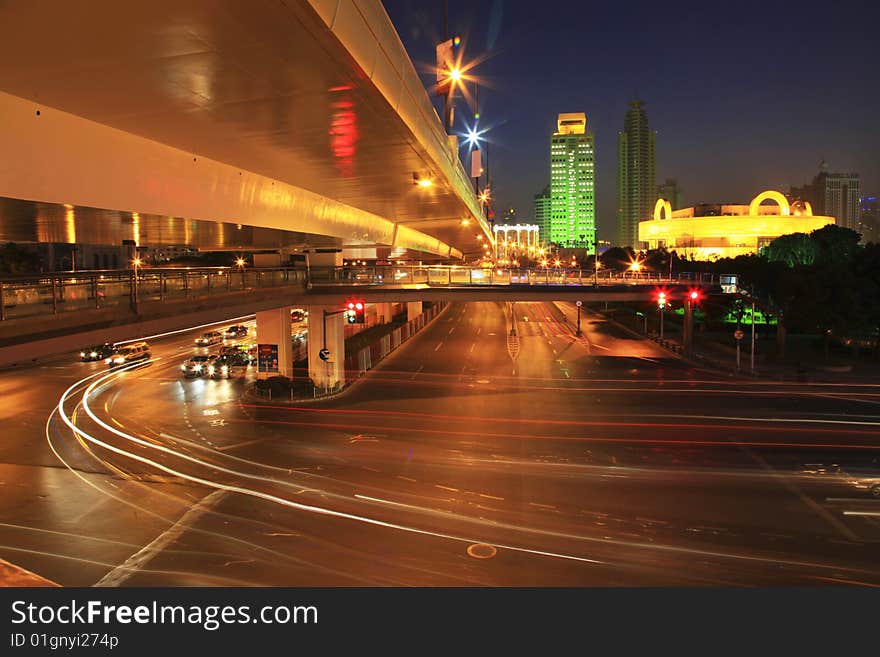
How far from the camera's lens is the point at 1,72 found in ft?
25.4

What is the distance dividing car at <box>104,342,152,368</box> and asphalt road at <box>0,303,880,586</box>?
22.3 ft

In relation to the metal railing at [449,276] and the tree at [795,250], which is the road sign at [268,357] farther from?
the tree at [795,250]

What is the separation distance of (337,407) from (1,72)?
1696 cm

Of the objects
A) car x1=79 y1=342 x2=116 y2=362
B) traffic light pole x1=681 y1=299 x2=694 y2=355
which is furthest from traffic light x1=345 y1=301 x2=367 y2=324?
traffic light pole x1=681 y1=299 x2=694 y2=355

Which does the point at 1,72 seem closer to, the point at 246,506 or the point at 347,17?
the point at 347,17

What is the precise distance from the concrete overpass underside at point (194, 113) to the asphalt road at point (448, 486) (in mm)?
6377

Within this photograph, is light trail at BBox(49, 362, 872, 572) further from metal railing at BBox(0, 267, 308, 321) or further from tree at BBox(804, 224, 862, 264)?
tree at BBox(804, 224, 862, 264)

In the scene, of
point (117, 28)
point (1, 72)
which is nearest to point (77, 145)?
point (1, 72)

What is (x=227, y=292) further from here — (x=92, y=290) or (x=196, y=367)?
(x=196, y=367)

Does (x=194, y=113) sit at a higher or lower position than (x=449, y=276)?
higher

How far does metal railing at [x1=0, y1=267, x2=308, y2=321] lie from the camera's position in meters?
10.4

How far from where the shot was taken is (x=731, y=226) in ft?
356

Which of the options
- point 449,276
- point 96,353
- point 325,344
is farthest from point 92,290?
point 96,353

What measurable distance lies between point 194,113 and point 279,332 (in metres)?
18.2
